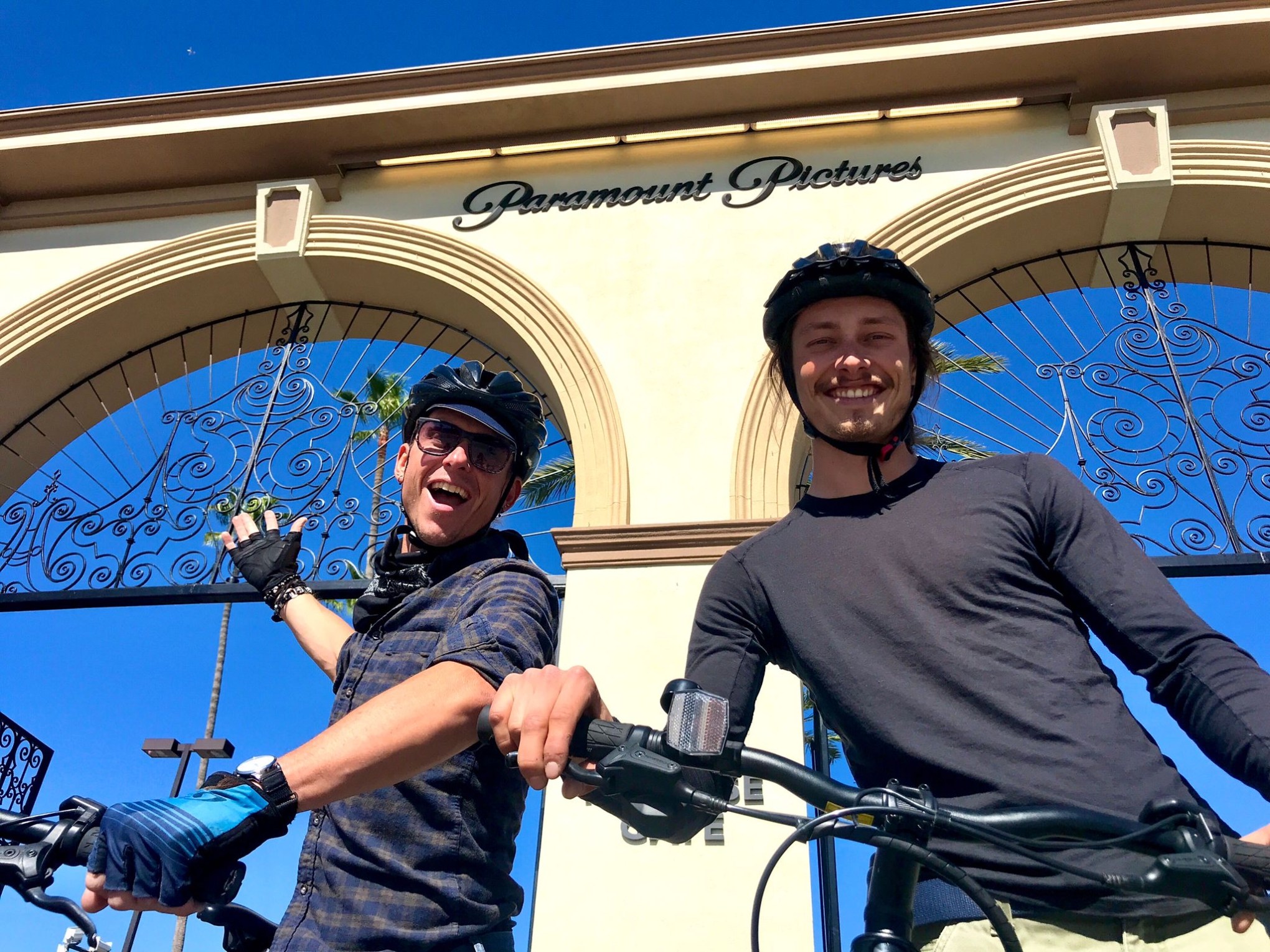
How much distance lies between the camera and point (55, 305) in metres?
7.38

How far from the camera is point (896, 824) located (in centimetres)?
127

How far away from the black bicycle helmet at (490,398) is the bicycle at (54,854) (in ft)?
4.45

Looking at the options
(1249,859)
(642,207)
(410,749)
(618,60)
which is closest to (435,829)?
(410,749)

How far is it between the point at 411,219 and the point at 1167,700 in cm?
644

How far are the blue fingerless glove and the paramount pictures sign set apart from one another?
230 inches

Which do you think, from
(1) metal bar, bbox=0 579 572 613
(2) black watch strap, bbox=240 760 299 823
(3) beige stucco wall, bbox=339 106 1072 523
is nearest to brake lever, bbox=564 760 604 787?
(2) black watch strap, bbox=240 760 299 823

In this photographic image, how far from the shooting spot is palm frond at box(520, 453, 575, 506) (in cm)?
1570

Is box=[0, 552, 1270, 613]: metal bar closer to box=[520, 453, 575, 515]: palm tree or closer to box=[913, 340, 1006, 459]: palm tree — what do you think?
box=[913, 340, 1006, 459]: palm tree

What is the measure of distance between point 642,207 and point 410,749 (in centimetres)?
572

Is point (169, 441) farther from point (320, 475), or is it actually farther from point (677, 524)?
point (677, 524)

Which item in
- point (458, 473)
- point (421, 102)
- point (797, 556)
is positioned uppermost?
point (421, 102)

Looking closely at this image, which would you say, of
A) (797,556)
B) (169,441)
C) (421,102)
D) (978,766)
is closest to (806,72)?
(421,102)

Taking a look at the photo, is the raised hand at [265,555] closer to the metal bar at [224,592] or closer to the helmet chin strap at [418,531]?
the helmet chin strap at [418,531]

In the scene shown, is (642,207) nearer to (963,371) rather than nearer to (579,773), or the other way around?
(963,371)
